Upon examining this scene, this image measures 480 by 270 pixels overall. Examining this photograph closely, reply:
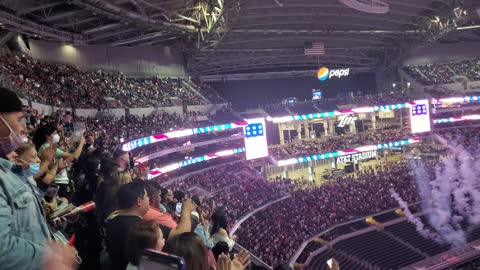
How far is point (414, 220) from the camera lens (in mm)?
27797

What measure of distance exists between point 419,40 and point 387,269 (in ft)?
83.4

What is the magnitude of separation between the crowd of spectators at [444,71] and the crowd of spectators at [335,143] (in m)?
7.90

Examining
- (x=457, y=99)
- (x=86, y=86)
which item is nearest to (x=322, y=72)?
(x=457, y=99)

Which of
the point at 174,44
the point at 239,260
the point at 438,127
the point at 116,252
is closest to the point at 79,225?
the point at 116,252

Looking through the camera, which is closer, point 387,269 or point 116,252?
point 116,252

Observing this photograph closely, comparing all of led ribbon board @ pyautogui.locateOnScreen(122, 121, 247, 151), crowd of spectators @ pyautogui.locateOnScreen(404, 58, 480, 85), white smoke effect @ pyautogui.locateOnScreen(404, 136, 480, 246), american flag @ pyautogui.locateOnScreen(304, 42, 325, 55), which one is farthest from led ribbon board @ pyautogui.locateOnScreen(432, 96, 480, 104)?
led ribbon board @ pyautogui.locateOnScreen(122, 121, 247, 151)

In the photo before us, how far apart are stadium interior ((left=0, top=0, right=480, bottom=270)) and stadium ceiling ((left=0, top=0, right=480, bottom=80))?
16 cm

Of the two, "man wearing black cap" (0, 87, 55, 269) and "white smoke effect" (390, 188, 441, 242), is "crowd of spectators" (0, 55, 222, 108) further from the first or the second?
"white smoke effect" (390, 188, 441, 242)

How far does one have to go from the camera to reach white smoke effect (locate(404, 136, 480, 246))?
27.2 meters

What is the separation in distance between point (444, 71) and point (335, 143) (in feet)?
59.9

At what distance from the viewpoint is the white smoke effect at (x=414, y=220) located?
86.5 ft

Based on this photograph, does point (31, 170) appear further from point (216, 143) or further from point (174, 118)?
point (216, 143)

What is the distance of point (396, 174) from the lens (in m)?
34.7

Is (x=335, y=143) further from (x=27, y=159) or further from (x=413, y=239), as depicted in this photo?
(x=27, y=159)
